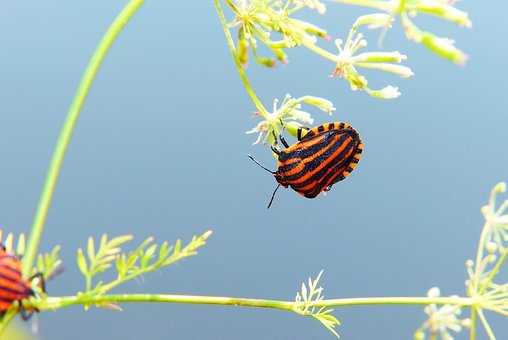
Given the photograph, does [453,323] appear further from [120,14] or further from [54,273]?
[120,14]

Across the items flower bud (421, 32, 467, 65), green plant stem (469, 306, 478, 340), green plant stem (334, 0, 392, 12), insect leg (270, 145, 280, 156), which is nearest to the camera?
flower bud (421, 32, 467, 65)

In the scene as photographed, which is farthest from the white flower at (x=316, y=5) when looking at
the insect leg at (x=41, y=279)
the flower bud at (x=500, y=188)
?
the insect leg at (x=41, y=279)

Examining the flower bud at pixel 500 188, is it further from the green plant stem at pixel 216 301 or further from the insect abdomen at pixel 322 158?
the insect abdomen at pixel 322 158

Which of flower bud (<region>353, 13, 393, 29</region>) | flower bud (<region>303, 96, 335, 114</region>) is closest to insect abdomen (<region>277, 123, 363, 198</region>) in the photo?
flower bud (<region>303, 96, 335, 114</region>)

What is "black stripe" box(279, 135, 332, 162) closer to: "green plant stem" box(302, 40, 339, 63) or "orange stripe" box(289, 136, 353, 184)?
"orange stripe" box(289, 136, 353, 184)

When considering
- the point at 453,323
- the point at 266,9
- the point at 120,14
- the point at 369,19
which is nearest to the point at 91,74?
the point at 120,14

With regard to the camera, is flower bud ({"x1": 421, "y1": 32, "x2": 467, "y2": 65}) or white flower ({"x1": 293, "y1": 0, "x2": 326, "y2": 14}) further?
white flower ({"x1": 293, "y1": 0, "x2": 326, "y2": 14})
